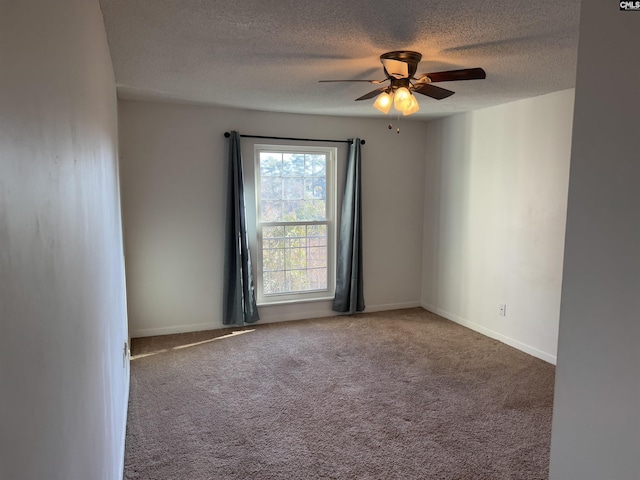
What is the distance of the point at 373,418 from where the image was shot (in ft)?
9.35

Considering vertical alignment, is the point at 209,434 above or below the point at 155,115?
below

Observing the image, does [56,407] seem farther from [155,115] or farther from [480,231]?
[480,231]

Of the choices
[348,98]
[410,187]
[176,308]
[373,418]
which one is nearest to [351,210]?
[410,187]

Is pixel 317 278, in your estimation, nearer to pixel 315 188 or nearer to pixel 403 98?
pixel 315 188

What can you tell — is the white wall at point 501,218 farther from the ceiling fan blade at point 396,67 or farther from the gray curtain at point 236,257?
the gray curtain at point 236,257

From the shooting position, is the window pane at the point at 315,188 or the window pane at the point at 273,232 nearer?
the window pane at the point at 273,232

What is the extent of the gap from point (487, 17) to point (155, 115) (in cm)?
323

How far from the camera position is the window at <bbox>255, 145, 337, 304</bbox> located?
477 cm

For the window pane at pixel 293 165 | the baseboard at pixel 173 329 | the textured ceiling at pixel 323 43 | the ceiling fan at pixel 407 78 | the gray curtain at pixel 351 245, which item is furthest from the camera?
the gray curtain at pixel 351 245

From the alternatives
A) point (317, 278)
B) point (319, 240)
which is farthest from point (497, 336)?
point (319, 240)

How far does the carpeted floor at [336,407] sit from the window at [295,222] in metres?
0.72

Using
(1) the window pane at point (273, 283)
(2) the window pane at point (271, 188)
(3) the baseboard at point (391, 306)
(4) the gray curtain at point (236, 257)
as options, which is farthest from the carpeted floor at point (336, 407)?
(2) the window pane at point (271, 188)

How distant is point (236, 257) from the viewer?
4.47 m

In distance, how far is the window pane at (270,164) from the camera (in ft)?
15.5
